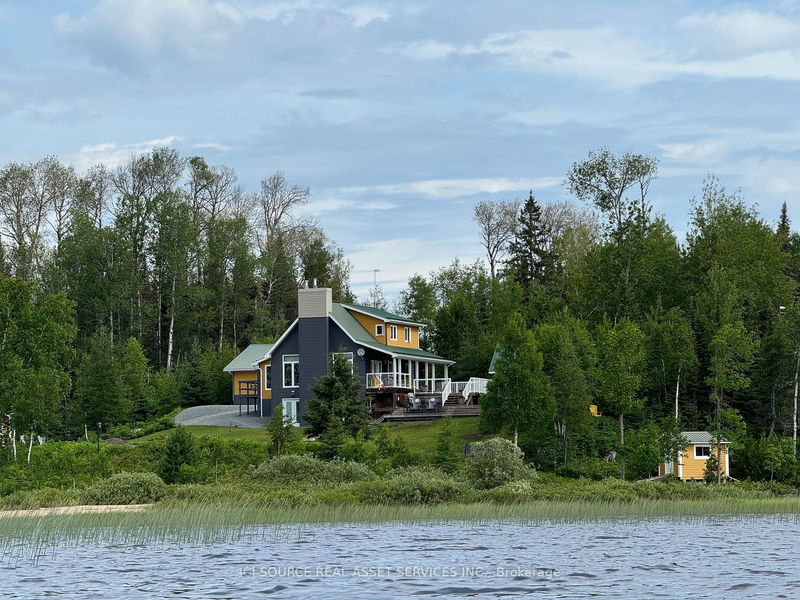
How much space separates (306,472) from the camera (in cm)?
3475

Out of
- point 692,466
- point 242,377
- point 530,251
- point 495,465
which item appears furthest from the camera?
point 530,251

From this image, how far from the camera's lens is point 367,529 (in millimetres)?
24266

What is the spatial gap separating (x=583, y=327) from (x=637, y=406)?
7624 millimetres

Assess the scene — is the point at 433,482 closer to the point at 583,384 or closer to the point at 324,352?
the point at 583,384

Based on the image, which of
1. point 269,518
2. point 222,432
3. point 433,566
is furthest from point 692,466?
point 433,566

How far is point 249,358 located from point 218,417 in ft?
24.1

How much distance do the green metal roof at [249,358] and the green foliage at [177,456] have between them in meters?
26.7

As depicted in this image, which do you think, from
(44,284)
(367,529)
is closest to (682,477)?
(367,529)

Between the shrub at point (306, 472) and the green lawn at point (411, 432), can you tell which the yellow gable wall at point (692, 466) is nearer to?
the green lawn at point (411, 432)

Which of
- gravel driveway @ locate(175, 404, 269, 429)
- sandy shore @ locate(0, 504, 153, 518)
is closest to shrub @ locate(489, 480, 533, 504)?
sandy shore @ locate(0, 504, 153, 518)

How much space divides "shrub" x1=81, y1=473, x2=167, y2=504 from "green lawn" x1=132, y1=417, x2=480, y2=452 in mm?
17605

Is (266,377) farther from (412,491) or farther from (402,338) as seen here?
(412,491)

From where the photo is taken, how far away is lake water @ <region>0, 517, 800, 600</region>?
15.4m

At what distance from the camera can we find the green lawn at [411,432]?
49.7 meters
